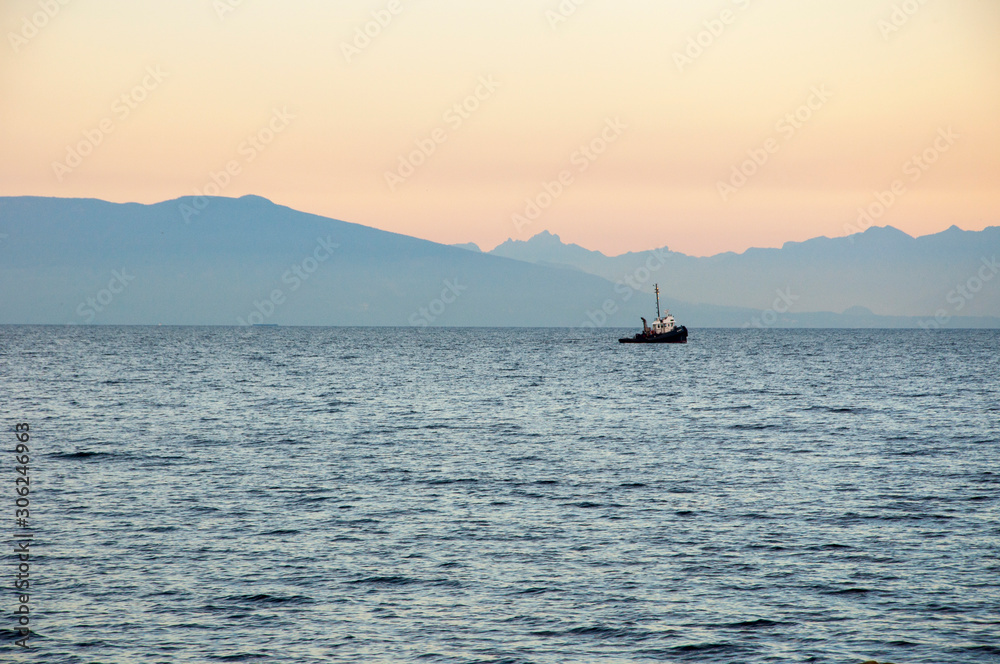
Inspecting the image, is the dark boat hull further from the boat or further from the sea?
the sea

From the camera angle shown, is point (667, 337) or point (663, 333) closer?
point (667, 337)

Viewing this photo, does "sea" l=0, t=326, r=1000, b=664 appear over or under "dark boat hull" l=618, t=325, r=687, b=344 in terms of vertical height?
under

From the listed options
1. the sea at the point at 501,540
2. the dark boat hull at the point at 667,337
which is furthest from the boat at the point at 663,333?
the sea at the point at 501,540

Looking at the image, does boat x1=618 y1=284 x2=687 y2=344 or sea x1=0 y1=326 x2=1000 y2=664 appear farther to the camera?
boat x1=618 y1=284 x2=687 y2=344

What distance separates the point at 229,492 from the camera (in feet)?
94.6

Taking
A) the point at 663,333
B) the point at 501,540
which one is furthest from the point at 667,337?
the point at 501,540

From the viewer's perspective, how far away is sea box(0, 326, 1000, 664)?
54.5ft

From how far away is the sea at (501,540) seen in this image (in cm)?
1661

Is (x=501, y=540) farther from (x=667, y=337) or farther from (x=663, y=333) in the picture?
(x=663, y=333)

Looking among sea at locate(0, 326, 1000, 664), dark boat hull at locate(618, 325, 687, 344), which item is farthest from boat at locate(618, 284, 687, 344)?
sea at locate(0, 326, 1000, 664)

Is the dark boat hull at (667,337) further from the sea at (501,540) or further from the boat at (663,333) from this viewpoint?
the sea at (501,540)

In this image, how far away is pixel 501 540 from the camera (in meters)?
22.9

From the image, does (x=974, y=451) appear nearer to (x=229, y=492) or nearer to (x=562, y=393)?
(x=229, y=492)

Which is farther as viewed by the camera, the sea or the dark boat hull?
the dark boat hull
